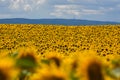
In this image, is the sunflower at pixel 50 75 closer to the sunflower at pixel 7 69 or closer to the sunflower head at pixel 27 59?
the sunflower at pixel 7 69

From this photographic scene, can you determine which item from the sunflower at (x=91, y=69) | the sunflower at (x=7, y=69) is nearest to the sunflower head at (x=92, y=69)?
the sunflower at (x=91, y=69)

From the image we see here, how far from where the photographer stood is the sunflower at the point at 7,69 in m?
1.63

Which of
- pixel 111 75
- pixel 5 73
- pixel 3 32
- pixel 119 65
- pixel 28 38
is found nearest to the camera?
pixel 5 73

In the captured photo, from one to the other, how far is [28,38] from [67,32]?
14.3ft

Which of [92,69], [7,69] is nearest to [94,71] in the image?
[92,69]

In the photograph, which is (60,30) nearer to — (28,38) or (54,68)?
(28,38)

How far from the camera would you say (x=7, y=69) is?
1644 millimetres

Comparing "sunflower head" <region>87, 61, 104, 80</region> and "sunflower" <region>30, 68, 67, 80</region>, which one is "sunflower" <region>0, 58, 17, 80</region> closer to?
"sunflower" <region>30, 68, 67, 80</region>

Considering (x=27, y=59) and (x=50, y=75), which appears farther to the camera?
(x=27, y=59)

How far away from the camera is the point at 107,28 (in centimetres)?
3481

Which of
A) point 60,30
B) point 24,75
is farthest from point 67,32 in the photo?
point 24,75

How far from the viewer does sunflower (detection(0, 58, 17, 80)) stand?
1.63m

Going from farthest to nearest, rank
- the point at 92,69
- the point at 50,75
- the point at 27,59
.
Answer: the point at 27,59
the point at 92,69
the point at 50,75

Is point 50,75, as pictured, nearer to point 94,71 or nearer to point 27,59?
point 94,71
